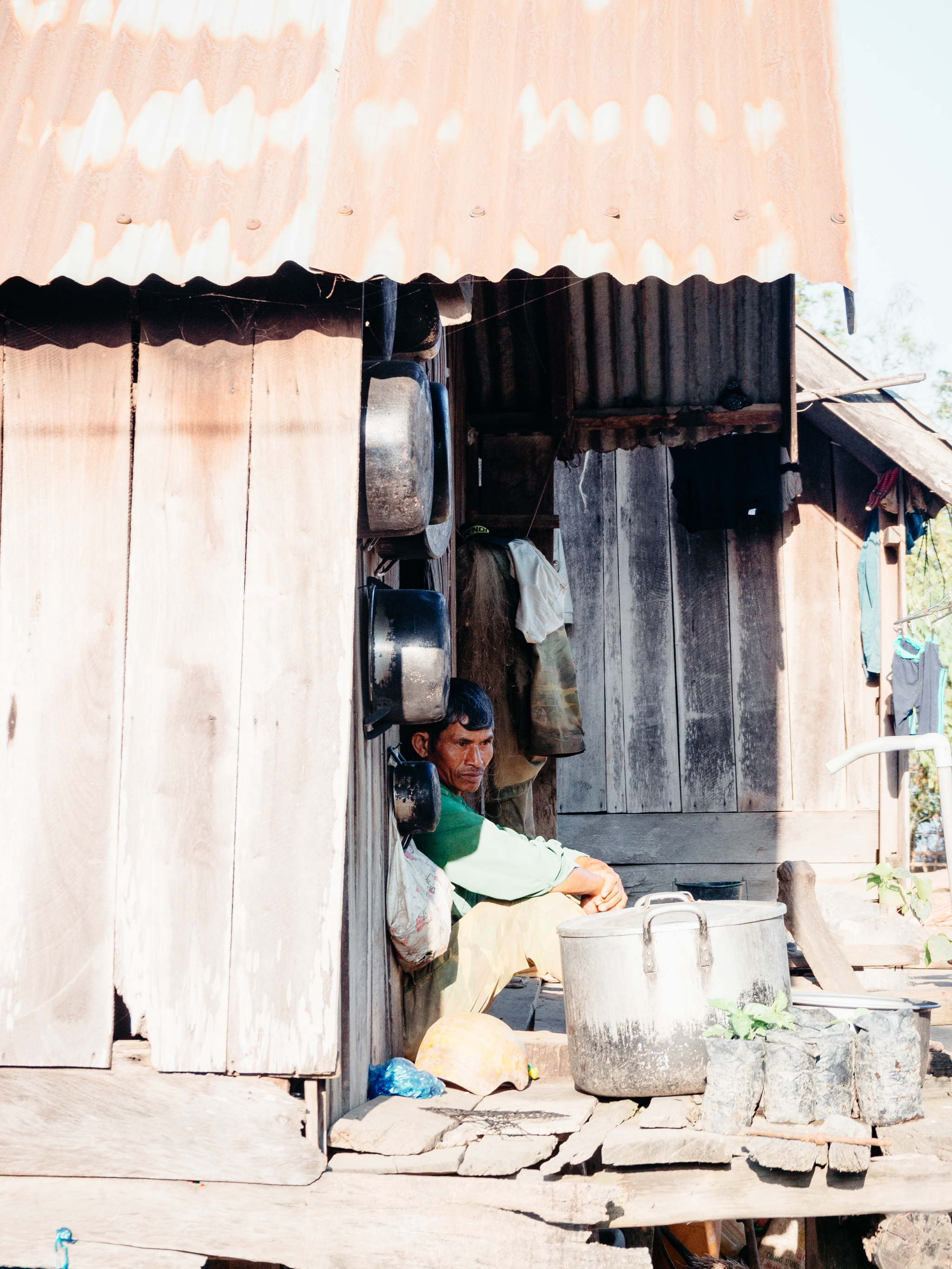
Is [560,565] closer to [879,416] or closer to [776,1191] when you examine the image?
[879,416]

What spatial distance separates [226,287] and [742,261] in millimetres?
1380

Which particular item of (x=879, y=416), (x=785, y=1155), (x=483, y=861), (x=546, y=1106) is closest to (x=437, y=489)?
(x=483, y=861)

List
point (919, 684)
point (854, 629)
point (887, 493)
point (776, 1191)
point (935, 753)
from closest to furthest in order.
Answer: point (776, 1191)
point (935, 753)
point (919, 684)
point (887, 493)
point (854, 629)

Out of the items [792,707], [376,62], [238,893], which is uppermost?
[376,62]

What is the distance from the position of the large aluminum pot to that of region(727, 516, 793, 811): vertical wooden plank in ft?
15.2

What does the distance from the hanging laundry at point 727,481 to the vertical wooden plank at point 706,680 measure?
0.25 meters

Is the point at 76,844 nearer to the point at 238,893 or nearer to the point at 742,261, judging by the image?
the point at 238,893

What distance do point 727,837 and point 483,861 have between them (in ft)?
12.9

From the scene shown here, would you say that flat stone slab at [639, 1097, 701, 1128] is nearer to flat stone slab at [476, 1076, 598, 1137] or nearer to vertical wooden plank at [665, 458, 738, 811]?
flat stone slab at [476, 1076, 598, 1137]

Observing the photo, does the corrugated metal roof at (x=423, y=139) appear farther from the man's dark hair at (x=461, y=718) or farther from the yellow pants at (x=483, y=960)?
the yellow pants at (x=483, y=960)

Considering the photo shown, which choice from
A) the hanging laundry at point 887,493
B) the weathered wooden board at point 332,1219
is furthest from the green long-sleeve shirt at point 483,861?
the hanging laundry at point 887,493

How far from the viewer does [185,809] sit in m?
3.03

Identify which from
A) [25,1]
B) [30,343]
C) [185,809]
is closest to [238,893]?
[185,809]

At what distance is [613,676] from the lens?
327 inches
